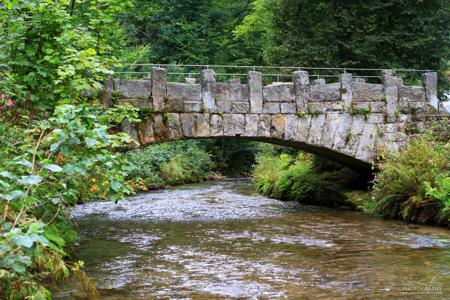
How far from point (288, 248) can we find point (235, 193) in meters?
9.33

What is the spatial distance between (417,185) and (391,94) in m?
3.22

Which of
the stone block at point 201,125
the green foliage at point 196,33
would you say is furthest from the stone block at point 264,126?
the green foliage at point 196,33

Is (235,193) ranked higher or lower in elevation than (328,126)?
lower

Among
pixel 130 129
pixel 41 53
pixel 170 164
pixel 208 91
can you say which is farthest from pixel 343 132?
pixel 170 164

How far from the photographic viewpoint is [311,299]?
574cm

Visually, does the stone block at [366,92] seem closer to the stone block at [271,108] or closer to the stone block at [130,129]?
the stone block at [271,108]

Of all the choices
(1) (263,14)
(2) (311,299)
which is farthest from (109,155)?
(1) (263,14)

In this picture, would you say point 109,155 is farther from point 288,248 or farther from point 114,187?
point 288,248

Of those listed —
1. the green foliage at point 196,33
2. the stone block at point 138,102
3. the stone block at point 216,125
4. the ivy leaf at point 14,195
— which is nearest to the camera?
the ivy leaf at point 14,195

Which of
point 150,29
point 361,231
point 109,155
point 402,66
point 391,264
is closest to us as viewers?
point 109,155

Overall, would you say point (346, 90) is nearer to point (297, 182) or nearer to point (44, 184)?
point (297, 182)

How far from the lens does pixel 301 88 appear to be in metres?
12.1

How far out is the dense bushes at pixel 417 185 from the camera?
10102 mm

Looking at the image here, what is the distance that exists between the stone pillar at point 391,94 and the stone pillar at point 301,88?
2.26 metres
